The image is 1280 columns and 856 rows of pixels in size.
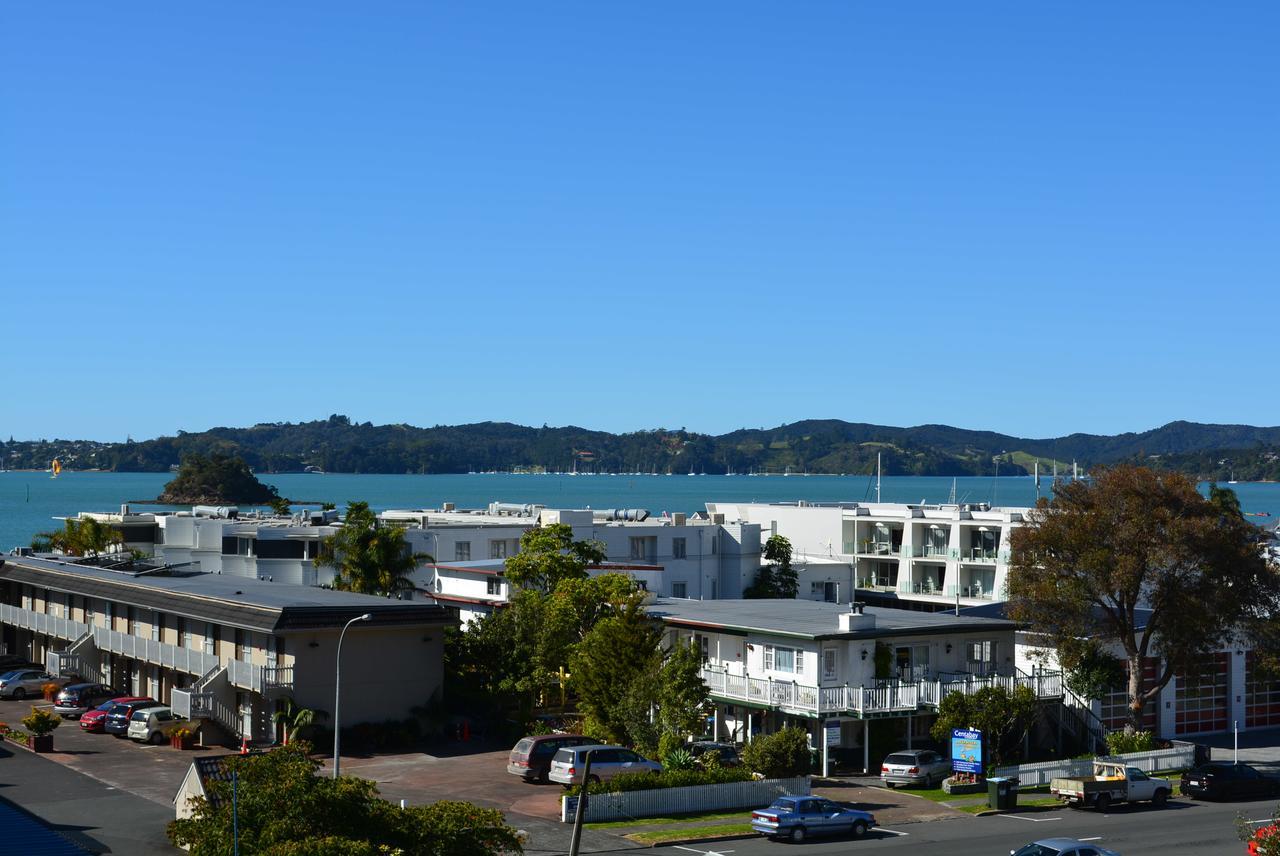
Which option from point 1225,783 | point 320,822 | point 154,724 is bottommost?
point 1225,783

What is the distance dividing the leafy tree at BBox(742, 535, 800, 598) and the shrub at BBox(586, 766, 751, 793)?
138 feet

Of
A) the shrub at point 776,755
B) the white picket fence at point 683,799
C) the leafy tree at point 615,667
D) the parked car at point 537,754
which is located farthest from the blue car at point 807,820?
the leafy tree at point 615,667

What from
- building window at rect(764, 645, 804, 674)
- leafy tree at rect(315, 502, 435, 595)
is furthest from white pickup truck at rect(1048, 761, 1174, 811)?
leafy tree at rect(315, 502, 435, 595)

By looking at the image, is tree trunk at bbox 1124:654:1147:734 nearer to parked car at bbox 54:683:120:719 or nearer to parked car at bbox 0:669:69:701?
parked car at bbox 54:683:120:719

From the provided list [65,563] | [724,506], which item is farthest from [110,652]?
[724,506]

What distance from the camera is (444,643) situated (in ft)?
196

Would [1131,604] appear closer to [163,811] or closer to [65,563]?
[163,811]

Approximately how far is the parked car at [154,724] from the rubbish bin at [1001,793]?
29.8m

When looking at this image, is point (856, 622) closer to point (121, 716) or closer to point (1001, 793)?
point (1001, 793)

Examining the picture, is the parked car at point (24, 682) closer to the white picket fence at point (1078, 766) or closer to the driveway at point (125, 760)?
the driveway at point (125, 760)

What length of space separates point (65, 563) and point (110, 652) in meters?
12.8

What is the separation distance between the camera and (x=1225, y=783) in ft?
161

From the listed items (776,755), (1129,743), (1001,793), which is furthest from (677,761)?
(1129,743)

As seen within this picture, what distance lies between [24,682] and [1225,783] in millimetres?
51834
